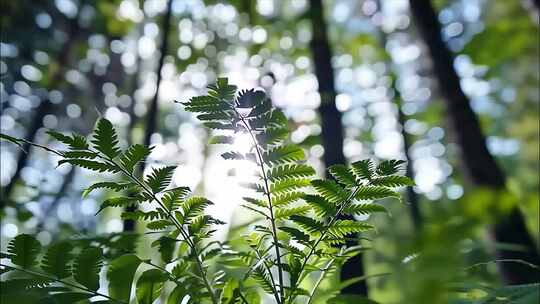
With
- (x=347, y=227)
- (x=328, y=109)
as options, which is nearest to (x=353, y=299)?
(x=347, y=227)

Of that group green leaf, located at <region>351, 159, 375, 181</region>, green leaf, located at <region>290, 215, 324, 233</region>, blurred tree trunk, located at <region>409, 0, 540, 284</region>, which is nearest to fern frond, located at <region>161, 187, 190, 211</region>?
green leaf, located at <region>290, 215, 324, 233</region>

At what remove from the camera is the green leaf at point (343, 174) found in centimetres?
91

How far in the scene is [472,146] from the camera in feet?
7.08

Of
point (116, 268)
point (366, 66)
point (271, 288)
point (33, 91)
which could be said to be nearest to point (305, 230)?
point (271, 288)

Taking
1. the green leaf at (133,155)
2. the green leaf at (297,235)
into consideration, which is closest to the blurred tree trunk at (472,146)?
the green leaf at (297,235)

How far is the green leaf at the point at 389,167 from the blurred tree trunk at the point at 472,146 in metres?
0.96

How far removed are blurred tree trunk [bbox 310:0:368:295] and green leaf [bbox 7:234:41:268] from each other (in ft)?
3.06

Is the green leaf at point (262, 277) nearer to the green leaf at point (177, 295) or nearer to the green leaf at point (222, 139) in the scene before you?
the green leaf at point (177, 295)

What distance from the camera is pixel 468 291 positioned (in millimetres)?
1055

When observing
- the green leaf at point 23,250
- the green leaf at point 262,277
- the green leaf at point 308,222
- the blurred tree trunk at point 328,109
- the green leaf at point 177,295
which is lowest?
the green leaf at point 177,295

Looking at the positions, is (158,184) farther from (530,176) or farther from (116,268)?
(530,176)

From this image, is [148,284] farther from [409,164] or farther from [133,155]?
[409,164]

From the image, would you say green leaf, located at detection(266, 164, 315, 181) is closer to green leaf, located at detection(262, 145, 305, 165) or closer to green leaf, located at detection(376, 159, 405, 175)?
green leaf, located at detection(262, 145, 305, 165)

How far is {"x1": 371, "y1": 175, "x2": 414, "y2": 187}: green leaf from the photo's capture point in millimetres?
917
